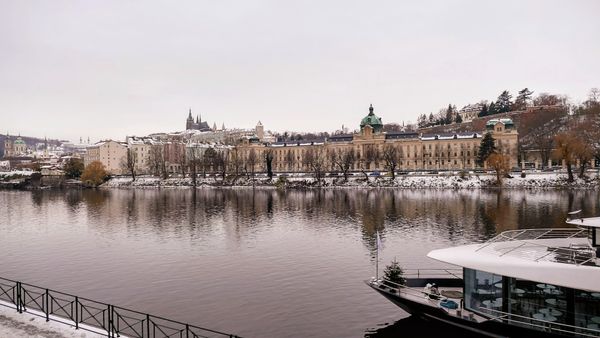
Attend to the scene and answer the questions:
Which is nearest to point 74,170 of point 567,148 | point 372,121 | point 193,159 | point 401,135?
point 193,159

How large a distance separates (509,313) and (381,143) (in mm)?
150585

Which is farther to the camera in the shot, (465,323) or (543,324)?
(465,323)

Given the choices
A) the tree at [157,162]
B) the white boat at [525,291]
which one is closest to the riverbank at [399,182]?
the tree at [157,162]

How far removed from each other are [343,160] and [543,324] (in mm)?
137692

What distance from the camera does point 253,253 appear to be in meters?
39.3

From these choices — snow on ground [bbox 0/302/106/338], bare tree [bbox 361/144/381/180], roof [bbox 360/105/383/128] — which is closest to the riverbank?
bare tree [bbox 361/144/381/180]

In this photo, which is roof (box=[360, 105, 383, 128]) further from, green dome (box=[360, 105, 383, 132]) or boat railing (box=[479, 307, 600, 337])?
boat railing (box=[479, 307, 600, 337])

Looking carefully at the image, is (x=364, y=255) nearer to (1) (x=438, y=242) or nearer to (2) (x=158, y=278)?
(1) (x=438, y=242)

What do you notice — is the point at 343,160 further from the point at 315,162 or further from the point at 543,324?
the point at 543,324

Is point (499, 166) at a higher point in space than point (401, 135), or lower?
lower

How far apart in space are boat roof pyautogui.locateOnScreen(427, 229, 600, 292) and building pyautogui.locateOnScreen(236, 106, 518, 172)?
4940 inches

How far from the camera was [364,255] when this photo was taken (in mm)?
37406

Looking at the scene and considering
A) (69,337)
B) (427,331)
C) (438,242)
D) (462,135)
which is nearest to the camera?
(69,337)

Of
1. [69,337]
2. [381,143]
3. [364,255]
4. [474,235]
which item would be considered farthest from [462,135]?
[69,337]
